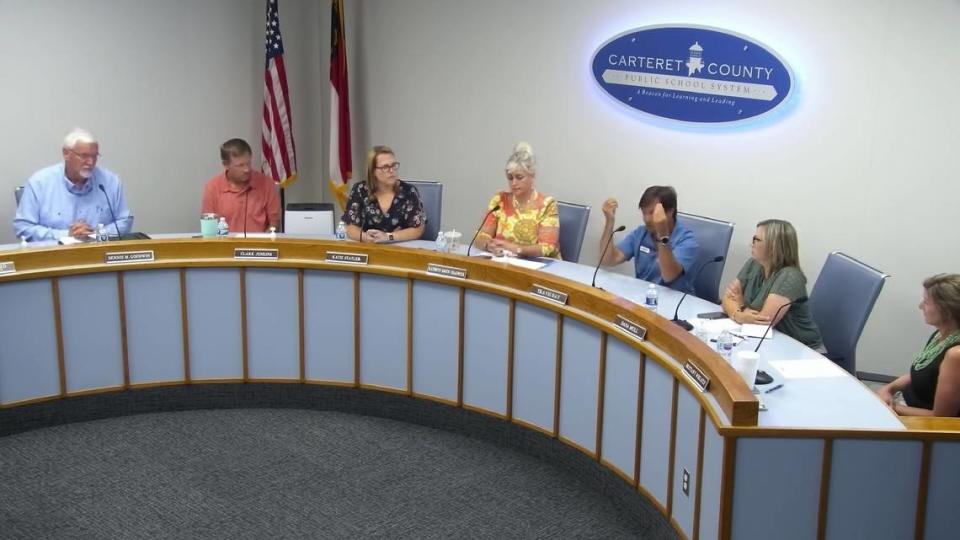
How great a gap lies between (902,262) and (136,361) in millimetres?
3817

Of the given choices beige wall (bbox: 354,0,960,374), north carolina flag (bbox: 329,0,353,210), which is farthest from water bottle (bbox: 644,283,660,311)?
north carolina flag (bbox: 329,0,353,210)

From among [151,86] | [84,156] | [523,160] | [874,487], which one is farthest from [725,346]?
[151,86]

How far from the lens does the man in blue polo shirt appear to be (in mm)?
4254

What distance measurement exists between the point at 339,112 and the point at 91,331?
2834mm

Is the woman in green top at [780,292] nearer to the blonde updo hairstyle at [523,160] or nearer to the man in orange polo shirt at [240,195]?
the blonde updo hairstyle at [523,160]

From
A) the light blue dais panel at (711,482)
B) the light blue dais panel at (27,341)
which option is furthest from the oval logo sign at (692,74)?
the light blue dais panel at (27,341)

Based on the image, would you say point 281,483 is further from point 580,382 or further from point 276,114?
point 276,114

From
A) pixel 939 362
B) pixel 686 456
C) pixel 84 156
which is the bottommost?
pixel 686 456

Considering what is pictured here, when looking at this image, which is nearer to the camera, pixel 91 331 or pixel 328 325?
pixel 91 331

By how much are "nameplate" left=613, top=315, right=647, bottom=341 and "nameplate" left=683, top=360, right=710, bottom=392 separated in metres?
0.32

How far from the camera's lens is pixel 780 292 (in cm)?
379

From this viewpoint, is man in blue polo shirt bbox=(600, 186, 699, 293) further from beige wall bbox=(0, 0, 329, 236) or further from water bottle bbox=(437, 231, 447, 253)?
beige wall bbox=(0, 0, 329, 236)

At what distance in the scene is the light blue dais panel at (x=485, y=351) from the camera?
404 cm

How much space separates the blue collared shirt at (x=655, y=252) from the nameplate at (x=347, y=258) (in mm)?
1298
